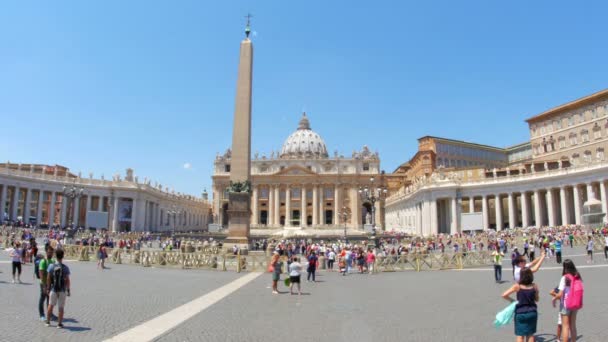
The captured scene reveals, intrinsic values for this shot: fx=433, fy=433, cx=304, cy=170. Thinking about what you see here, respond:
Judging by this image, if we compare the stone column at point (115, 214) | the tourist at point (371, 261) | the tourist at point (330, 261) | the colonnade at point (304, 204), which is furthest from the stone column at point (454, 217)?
the stone column at point (115, 214)

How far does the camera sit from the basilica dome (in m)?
119

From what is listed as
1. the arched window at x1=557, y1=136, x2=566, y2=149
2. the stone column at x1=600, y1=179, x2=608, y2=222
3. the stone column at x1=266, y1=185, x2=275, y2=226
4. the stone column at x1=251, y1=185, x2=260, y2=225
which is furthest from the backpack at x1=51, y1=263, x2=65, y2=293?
the stone column at x1=251, y1=185, x2=260, y2=225

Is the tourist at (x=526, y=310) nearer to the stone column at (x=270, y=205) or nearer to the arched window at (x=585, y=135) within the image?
the arched window at (x=585, y=135)

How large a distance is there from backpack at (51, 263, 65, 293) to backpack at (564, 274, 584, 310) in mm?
7541

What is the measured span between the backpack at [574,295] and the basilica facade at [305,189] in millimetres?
85791

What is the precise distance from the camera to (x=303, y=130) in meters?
127

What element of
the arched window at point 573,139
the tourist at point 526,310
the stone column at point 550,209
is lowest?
the tourist at point 526,310

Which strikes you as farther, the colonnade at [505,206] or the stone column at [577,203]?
the stone column at [577,203]

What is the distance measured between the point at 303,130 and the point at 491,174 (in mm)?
75086

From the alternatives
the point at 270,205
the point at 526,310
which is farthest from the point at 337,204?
the point at 526,310

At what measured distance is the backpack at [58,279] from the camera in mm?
7066

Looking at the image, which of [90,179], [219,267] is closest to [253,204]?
[90,179]

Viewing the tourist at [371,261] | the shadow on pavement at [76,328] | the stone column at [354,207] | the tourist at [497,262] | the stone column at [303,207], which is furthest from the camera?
the stone column at [303,207]

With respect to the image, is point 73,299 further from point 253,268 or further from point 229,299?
Result: point 253,268
